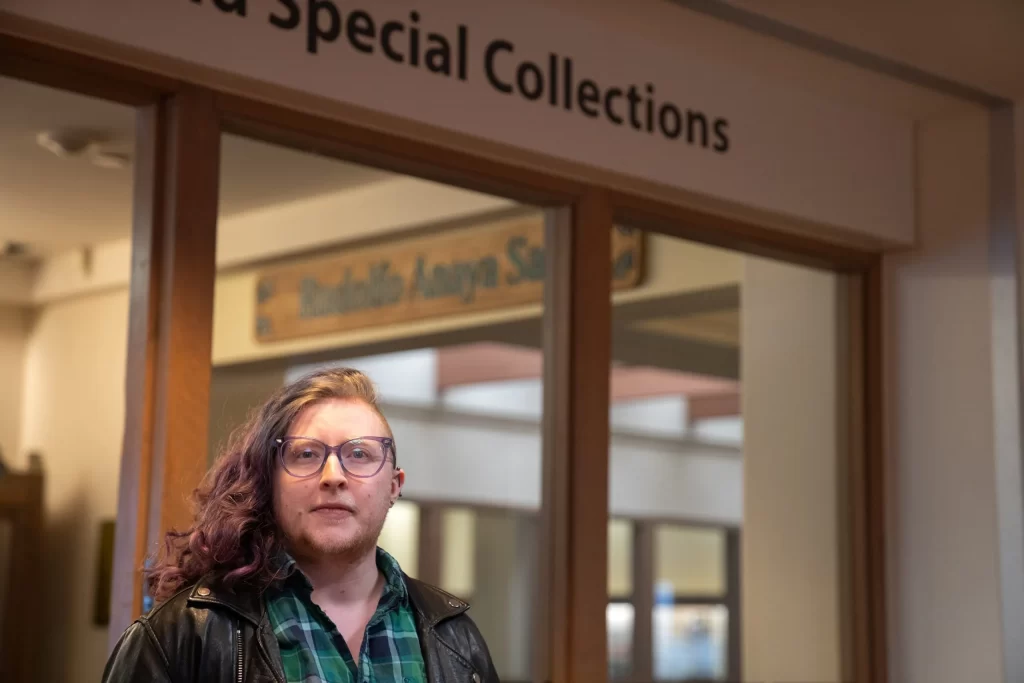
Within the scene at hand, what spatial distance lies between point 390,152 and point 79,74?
2.62 feet

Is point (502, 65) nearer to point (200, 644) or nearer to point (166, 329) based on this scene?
point (166, 329)

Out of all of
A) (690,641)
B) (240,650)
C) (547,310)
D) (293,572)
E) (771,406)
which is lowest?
(690,641)

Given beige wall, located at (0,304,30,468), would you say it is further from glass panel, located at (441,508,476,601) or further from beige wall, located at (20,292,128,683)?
glass panel, located at (441,508,476,601)

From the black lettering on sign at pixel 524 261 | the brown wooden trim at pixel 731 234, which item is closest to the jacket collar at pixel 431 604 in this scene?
the black lettering on sign at pixel 524 261

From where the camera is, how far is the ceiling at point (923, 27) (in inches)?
150

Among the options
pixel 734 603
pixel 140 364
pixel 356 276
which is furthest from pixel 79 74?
pixel 734 603

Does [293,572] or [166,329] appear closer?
[293,572]

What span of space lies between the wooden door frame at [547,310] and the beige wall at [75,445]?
0.19 feet

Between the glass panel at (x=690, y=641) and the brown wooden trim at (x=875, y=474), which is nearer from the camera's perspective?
the brown wooden trim at (x=875, y=474)

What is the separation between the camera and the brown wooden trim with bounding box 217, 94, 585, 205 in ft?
10.7

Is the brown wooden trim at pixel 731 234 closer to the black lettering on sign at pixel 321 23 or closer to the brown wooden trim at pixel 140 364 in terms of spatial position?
the black lettering on sign at pixel 321 23

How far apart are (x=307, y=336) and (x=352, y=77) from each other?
0.71 meters

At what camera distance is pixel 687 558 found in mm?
12281

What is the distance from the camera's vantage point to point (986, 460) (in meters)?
4.51
